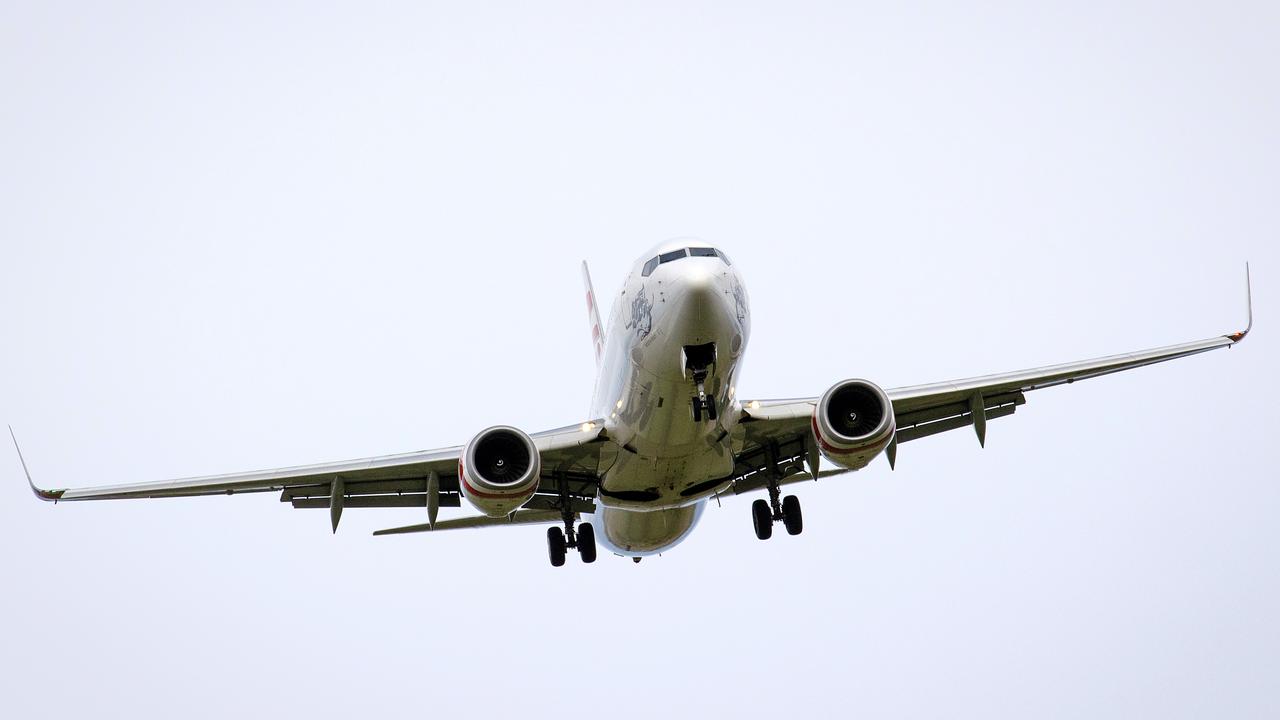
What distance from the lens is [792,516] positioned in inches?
971

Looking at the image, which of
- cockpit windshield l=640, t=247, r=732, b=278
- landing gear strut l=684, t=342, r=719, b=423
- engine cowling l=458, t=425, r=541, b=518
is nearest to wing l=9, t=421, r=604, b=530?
engine cowling l=458, t=425, r=541, b=518

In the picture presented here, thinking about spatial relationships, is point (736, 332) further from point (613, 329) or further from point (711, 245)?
point (613, 329)

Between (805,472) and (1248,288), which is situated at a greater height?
(1248,288)

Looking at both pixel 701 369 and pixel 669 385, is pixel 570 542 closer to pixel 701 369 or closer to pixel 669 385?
pixel 669 385

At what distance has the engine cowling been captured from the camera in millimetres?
20344

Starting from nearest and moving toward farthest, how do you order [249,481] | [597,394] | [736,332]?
[736,332]
[249,481]
[597,394]

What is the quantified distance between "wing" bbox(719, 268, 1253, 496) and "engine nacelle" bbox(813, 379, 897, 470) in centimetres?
160

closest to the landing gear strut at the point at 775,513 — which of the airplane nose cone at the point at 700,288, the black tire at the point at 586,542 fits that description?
the black tire at the point at 586,542

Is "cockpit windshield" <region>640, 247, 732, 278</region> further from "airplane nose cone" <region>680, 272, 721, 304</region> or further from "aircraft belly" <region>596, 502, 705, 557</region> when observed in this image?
"aircraft belly" <region>596, 502, 705, 557</region>

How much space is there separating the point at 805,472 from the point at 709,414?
609cm

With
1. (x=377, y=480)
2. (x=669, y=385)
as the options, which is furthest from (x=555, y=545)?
(x=669, y=385)

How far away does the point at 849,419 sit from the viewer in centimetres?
2109

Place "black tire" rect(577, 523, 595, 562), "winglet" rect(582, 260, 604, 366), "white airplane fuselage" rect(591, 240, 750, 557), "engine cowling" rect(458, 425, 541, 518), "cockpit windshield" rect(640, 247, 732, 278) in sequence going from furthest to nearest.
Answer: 1. "winglet" rect(582, 260, 604, 366)
2. "black tire" rect(577, 523, 595, 562)
3. "engine cowling" rect(458, 425, 541, 518)
4. "cockpit windshield" rect(640, 247, 732, 278)
5. "white airplane fuselage" rect(591, 240, 750, 557)

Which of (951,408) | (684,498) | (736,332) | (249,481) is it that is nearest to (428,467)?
(249,481)
